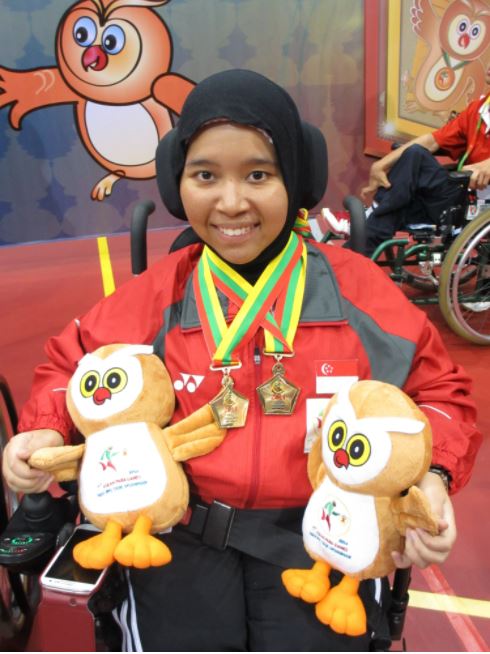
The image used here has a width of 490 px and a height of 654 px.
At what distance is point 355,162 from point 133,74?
83.0 inches

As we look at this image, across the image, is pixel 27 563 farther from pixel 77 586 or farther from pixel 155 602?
pixel 155 602

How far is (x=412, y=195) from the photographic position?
2.52 m

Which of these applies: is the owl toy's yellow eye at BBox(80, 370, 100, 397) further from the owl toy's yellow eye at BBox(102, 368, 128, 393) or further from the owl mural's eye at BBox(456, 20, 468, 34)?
the owl mural's eye at BBox(456, 20, 468, 34)

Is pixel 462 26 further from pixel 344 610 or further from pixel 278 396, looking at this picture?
pixel 344 610

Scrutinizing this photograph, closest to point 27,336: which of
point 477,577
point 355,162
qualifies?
point 477,577

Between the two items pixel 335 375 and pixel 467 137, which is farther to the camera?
pixel 467 137

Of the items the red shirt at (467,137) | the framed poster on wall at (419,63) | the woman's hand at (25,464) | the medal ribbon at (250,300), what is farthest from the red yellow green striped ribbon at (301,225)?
the framed poster on wall at (419,63)

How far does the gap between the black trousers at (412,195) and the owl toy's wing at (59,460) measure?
2.12 metres

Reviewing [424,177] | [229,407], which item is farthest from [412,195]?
[229,407]

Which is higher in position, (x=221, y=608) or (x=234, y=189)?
(x=234, y=189)

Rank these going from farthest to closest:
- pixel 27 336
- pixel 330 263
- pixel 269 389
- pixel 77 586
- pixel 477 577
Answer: pixel 27 336, pixel 477 577, pixel 330 263, pixel 269 389, pixel 77 586

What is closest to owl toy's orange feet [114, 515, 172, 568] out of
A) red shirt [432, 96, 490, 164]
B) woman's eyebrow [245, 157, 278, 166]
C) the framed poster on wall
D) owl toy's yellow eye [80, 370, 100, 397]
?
owl toy's yellow eye [80, 370, 100, 397]

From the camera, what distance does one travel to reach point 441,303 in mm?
2363

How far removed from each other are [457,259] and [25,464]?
2.03 meters
